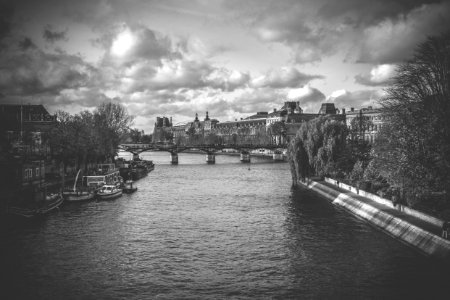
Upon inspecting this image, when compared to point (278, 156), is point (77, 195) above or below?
below

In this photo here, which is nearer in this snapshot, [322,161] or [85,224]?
[85,224]

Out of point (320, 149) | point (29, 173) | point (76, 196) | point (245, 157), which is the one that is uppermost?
point (320, 149)

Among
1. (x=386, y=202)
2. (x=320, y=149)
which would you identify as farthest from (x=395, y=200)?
(x=320, y=149)

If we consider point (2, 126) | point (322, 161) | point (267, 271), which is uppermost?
point (2, 126)

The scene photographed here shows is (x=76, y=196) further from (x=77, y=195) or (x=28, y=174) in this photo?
(x=28, y=174)

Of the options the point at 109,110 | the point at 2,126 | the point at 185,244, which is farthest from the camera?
the point at 109,110

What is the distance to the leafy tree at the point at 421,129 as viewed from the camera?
132 feet

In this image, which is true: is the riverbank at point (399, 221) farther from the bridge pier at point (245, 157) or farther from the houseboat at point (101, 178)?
the bridge pier at point (245, 157)

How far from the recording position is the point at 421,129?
41406mm

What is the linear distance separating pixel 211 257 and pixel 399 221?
60.8 ft

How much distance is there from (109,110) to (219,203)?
6721 centimetres

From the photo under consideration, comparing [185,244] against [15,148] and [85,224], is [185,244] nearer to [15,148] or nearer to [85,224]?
[85,224]

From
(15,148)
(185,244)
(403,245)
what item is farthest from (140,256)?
(15,148)

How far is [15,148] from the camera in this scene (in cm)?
9306
